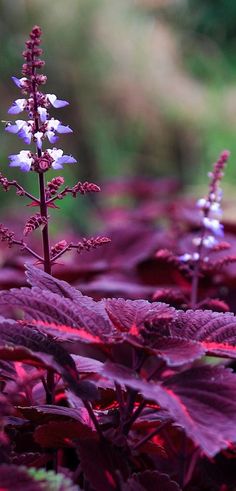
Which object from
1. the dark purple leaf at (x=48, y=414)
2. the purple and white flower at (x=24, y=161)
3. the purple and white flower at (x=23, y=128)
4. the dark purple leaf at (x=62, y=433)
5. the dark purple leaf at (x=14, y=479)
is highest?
the purple and white flower at (x=23, y=128)

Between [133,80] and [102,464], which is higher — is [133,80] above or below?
above

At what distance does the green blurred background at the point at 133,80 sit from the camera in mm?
5766

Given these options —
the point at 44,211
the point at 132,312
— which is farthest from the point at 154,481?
the point at 44,211

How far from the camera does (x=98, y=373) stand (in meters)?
0.70

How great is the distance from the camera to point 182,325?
30.0 inches

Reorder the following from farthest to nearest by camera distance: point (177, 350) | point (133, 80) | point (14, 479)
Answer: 1. point (133, 80)
2. point (177, 350)
3. point (14, 479)

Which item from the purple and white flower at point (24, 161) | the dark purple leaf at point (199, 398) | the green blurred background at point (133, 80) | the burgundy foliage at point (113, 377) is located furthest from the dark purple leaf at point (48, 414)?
the green blurred background at point (133, 80)

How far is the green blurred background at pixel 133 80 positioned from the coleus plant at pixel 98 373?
4842 millimetres

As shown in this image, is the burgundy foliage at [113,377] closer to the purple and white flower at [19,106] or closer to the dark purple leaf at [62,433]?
the dark purple leaf at [62,433]

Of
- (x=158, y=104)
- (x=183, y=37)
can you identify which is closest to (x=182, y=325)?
(x=158, y=104)

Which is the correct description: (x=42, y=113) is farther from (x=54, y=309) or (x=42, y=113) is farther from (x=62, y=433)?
(x=62, y=433)

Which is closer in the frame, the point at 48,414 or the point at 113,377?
the point at 113,377

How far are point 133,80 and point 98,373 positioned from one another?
19.0ft

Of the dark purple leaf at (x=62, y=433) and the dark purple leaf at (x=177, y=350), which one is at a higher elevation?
the dark purple leaf at (x=177, y=350)
